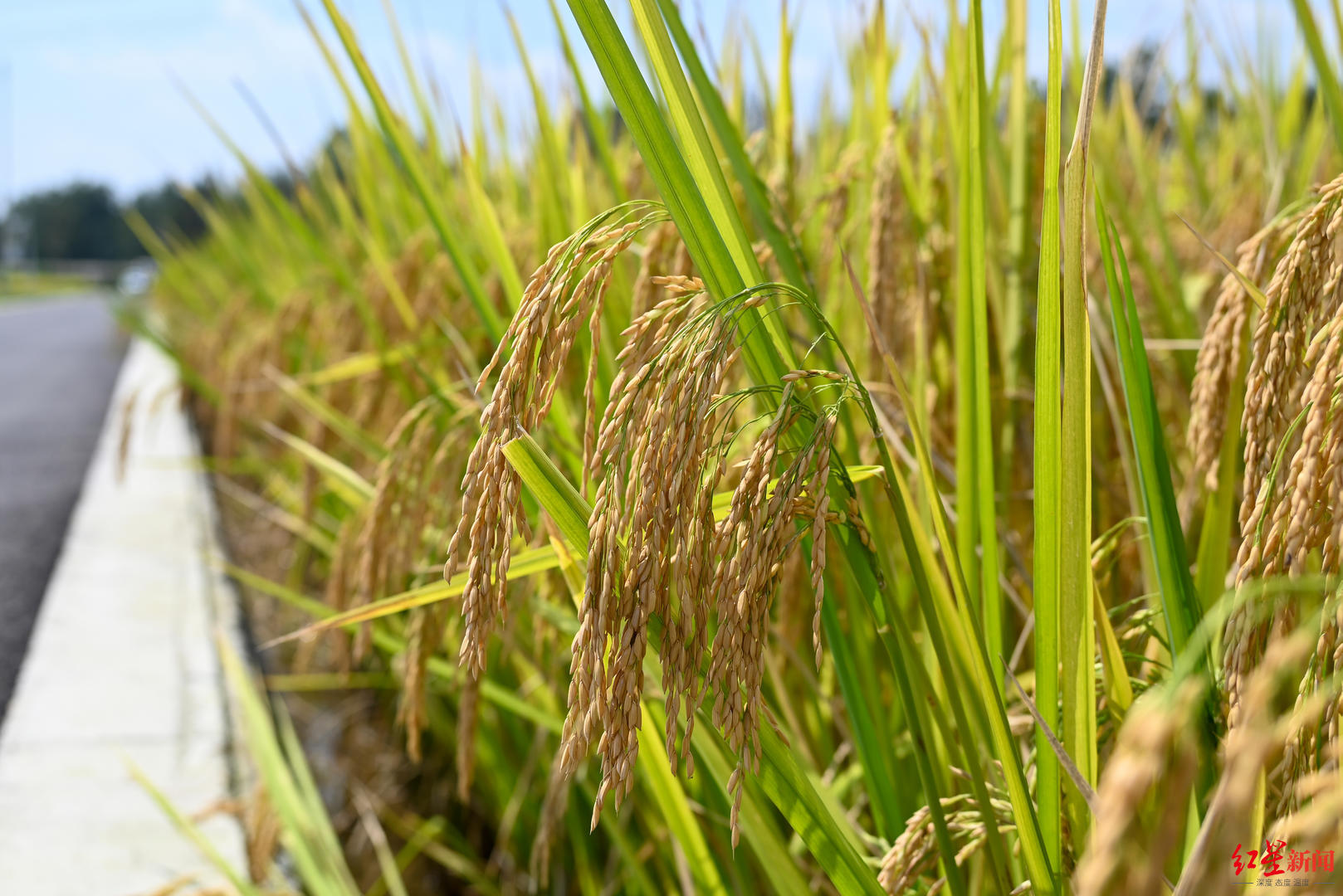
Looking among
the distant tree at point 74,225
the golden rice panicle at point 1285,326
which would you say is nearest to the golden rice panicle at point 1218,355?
the golden rice panicle at point 1285,326

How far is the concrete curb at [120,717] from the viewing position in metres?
1.56

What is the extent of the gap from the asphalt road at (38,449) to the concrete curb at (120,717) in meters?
0.15

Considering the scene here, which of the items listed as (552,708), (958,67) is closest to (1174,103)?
(958,67)

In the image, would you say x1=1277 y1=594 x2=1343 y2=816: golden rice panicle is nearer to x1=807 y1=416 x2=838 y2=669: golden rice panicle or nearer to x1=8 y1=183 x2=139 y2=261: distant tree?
x1=807 y1=416 x2=838 y2=669: golden rice panicle

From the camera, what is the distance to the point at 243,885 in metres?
1.29

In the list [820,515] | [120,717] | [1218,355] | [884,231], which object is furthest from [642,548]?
[120,717]

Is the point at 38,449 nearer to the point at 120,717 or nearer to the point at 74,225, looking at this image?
the point at 120,717

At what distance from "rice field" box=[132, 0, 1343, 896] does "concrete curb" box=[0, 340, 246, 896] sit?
9.2 inches

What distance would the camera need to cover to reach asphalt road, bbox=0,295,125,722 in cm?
295

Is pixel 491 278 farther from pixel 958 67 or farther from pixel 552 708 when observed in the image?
pixel 958 67

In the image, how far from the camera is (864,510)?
893 mm

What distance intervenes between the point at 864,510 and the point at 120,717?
1789 mm

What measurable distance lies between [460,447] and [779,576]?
0.57 meters

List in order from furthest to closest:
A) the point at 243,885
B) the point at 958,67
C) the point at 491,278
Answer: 1. the point at 491,278
2. the point at 243,885
3. the point at 958,67
